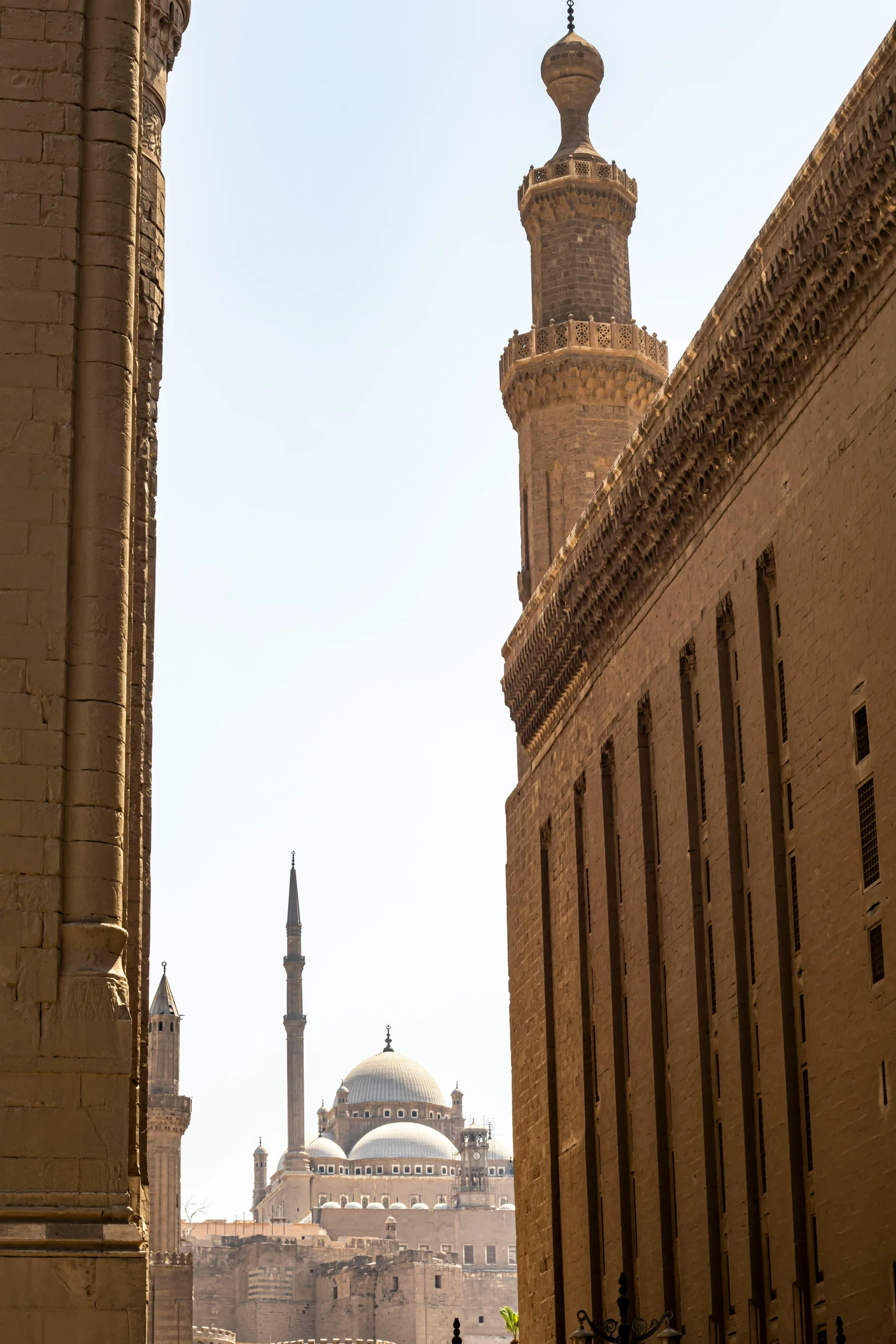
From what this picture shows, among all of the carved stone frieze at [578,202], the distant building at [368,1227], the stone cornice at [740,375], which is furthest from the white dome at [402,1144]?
the stone cornice at [740,375]

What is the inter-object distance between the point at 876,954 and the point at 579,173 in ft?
90.3

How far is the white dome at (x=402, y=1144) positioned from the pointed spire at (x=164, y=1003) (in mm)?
65937

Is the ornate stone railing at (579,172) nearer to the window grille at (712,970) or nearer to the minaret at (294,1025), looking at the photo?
the window grille at (712,970)

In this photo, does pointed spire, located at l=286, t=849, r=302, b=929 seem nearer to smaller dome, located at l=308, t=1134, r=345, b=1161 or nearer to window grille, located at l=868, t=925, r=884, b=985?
smaller dome, located at l=308, t=1134, r=345, b=1161

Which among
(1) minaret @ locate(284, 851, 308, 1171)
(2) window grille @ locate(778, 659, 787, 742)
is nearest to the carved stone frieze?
(2) window grille @ locate(778, 659, 787, 742)

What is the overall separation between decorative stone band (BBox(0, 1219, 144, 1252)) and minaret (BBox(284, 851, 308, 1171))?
352 ft

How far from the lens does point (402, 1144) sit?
149375 millimetres

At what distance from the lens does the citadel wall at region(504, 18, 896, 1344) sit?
852 inches

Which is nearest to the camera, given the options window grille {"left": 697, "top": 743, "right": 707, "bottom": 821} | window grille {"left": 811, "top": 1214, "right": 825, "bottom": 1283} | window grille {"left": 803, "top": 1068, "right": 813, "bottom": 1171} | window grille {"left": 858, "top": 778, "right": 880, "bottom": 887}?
window grille {"left": 858, "top": 778, "right": 880, "bottom": 887}

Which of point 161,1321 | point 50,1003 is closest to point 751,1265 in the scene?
point 50,1003

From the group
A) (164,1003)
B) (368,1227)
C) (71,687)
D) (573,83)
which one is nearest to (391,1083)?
(368,1227)

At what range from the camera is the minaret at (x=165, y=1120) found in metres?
81.3

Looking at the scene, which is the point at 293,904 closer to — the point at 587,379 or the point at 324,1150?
the point at 324,1150

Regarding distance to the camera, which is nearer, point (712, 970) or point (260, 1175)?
point (712, 970)
